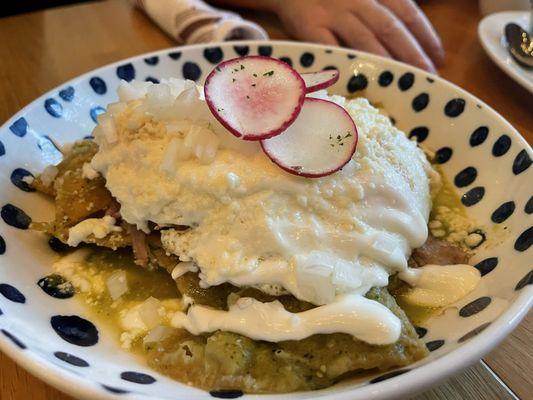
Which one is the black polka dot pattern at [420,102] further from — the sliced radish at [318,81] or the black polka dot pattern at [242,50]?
the black polka dot pattern at [242,50]

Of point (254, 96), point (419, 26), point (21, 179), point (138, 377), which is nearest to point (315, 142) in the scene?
point (254, 96)

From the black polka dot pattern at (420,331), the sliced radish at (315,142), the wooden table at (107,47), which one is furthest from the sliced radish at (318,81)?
the wooden table at (107,47)

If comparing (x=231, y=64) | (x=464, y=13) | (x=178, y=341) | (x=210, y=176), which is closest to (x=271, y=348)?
(x=178, y=341)

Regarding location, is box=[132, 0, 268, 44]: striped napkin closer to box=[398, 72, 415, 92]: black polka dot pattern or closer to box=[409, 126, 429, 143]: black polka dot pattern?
box=[398, 72, 415, 92]: black polka dot pattern

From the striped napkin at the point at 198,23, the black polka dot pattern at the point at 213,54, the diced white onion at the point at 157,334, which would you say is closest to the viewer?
the diced white onion at the point at 157,334

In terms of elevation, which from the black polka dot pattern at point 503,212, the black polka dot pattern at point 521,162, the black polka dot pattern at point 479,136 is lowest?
the black polka dot pattern at point 503,212
